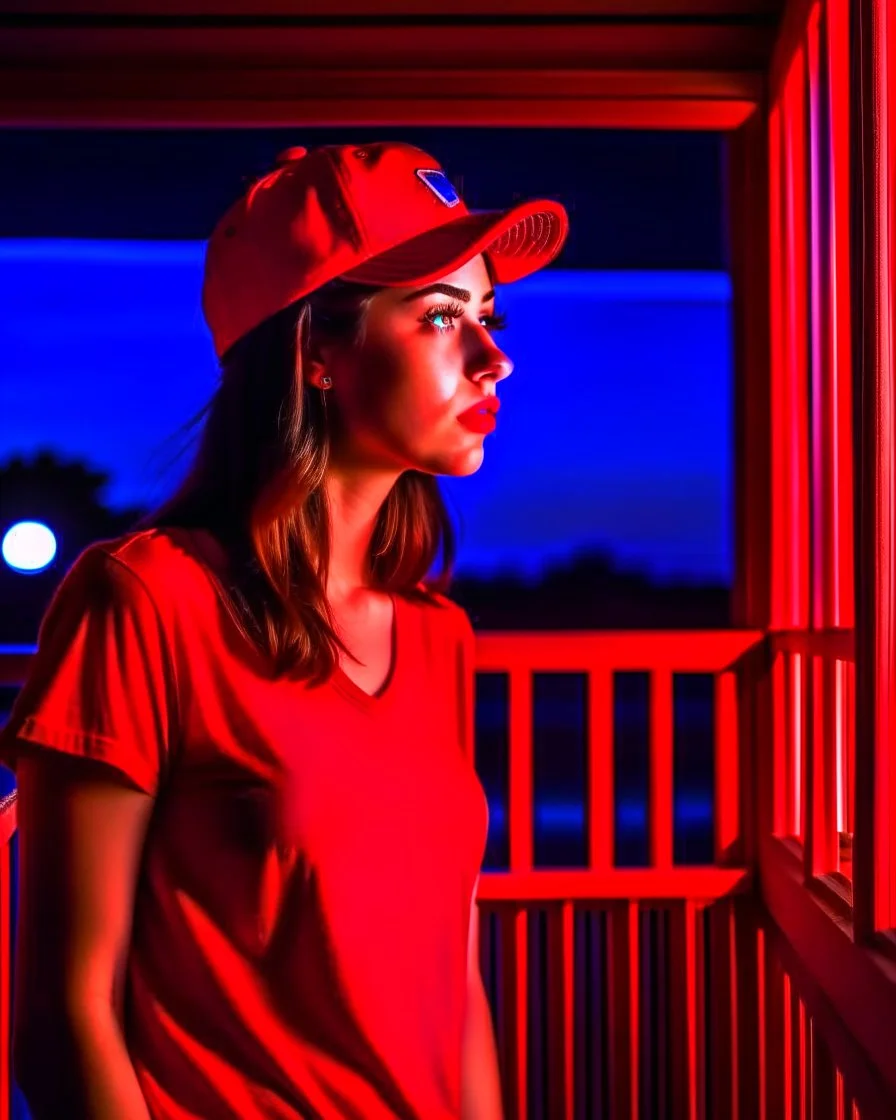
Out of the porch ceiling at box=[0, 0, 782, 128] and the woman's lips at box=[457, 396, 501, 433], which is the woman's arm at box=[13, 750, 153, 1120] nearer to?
the woman's lips at box=[457, 396, 501, 433]

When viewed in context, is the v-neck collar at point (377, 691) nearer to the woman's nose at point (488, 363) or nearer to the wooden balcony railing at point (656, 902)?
the woman's nose at point (488, 363)

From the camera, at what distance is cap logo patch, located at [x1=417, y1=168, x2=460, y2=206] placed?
117 cm

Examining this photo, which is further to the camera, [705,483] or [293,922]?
[705,483]

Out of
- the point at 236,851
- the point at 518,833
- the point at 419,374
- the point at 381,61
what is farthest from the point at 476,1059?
the point at 381,61

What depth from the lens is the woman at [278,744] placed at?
3.13 feet

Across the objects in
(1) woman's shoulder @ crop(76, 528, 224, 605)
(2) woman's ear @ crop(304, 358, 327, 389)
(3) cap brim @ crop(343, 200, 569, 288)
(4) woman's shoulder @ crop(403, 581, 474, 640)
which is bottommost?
(4) woman's shoulder @ crop(403, 581, 474, 640)

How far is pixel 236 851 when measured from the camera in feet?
3.33

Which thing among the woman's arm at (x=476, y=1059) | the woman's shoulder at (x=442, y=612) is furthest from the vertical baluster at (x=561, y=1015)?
the woman's shoulder at (x=442, y=612)

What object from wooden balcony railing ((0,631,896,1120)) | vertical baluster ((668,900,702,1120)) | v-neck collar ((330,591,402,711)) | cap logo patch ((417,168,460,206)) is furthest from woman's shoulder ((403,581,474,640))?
vertical baluster ((668,900,702,1120))

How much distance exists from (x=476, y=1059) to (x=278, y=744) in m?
0.48

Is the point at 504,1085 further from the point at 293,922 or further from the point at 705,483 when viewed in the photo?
the point at 705,483

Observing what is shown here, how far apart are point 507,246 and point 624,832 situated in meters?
4.14

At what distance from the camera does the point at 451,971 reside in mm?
1154

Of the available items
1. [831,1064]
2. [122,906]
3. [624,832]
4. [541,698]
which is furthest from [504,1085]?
[541,698]
